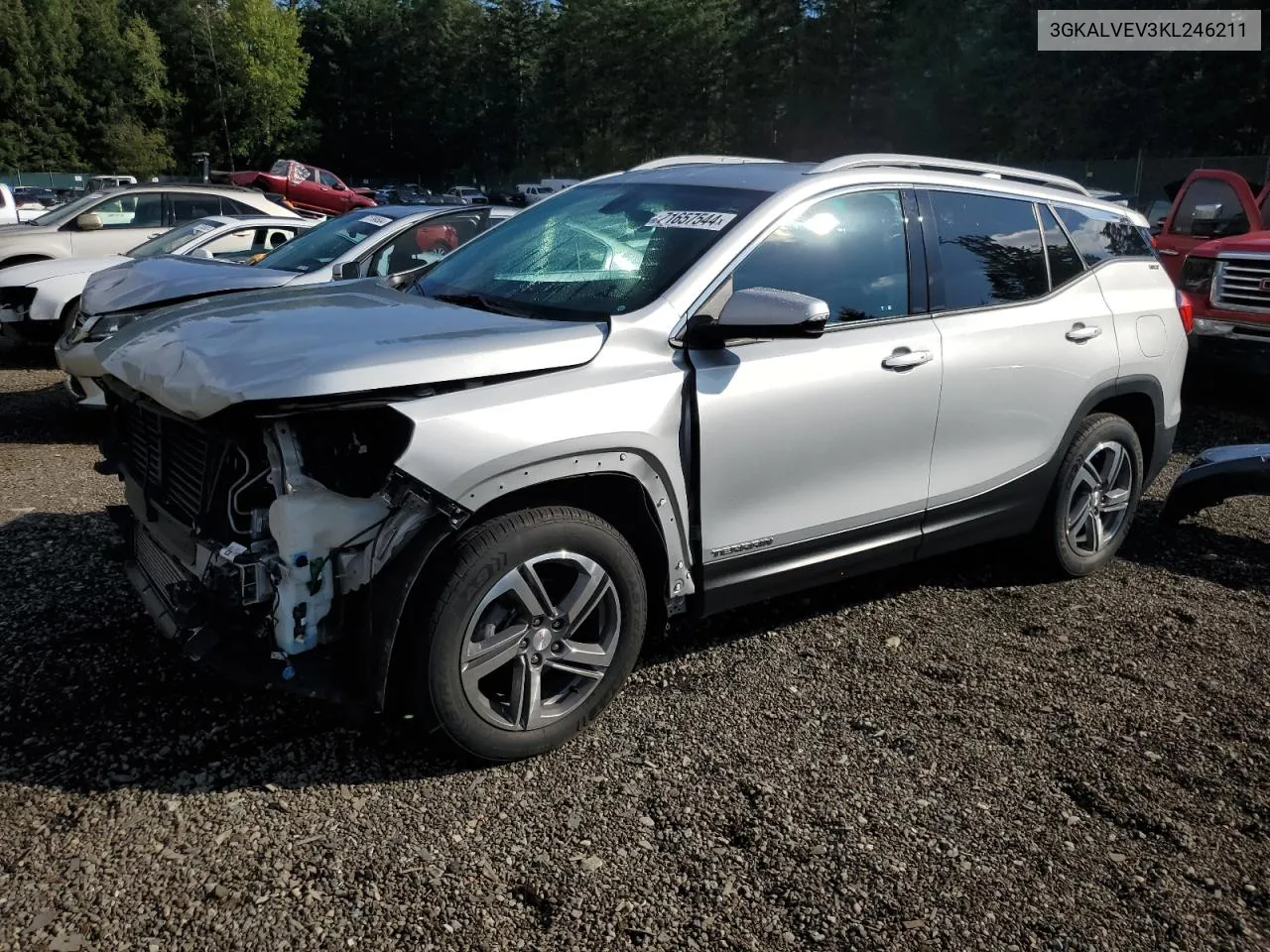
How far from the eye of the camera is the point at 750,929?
101 inches

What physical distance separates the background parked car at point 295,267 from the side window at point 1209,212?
7.09 meters

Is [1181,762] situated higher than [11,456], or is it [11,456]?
[11,456]

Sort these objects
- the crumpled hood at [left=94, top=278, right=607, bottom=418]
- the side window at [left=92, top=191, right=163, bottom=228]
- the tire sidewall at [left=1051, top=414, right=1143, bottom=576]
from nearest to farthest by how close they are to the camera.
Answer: the crumpled hood at [left=94, top=278, right=607, bottom=418]
the tire sidewall at [left=1051, top=414, right=1143, bottom=576]
the side window at [left=92, top=191, right=163, bottom=228]

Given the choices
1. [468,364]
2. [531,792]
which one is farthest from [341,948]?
[468,364]

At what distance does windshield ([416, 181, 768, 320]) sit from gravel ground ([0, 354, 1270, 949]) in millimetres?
1434

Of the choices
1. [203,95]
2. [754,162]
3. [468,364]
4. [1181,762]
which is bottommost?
[1181,762]

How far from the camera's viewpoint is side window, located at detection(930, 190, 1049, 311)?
4148mm

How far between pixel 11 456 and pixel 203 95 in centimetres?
7222

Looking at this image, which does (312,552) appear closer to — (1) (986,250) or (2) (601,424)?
(2) (601,424)

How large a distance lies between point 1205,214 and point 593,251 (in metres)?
8.96

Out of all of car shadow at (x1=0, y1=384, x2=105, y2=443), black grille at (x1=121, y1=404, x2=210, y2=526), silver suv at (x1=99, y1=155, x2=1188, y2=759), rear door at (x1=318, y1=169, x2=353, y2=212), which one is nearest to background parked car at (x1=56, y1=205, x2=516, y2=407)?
car shadow at (x1=0, y1=384, x2=105, y2=443)

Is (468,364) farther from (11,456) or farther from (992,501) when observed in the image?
(11,456)

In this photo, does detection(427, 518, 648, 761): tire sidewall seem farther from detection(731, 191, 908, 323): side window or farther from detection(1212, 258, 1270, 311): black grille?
detection(1212, 258, 1270, 311): black grille

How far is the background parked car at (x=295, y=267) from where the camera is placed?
6.10 m
